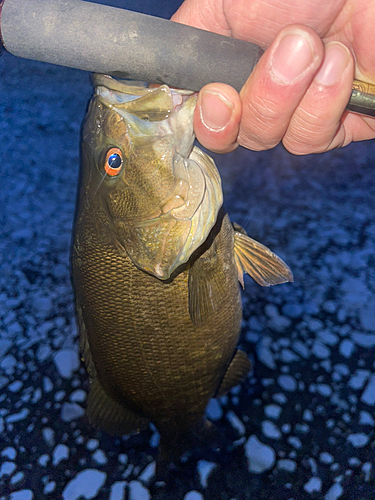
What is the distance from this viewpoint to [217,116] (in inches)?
38.5

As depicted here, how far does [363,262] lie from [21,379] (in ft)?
8.92

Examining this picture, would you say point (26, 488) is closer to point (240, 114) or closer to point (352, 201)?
point (240, 114)

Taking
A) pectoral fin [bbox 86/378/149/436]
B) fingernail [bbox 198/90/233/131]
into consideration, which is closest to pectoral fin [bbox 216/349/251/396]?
pectoral fin [bbox 86/378/149/436]

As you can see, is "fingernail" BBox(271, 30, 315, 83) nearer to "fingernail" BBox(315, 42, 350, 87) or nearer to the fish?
"fingernail" BBox(315, 42, 350, 87)

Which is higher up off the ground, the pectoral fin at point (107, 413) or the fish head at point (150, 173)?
the fish head at point (150, 173)

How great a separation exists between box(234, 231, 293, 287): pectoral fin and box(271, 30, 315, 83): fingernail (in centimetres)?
71

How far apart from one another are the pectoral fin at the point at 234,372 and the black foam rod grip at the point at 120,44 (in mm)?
1329

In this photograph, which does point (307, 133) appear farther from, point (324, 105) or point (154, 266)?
point (154, 266)

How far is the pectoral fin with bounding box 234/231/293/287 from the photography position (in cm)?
145

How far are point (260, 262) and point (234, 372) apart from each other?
26.1 inches

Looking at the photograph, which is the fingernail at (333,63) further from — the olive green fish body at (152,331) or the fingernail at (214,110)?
the olive green fish body at (152,331)

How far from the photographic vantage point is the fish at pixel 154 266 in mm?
1063

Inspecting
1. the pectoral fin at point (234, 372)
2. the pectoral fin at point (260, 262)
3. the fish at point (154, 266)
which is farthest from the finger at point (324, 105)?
the pectoral fin at point (234, 372)

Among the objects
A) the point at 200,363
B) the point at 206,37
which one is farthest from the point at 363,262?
the point at 206,37
